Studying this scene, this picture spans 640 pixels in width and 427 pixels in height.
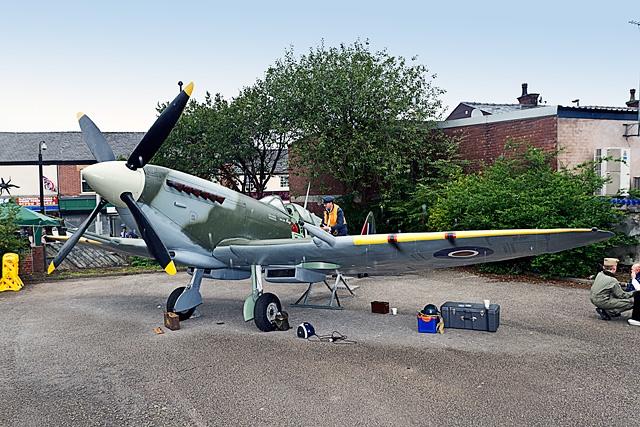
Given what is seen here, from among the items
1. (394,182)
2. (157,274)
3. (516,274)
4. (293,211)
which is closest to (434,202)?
(394,182)

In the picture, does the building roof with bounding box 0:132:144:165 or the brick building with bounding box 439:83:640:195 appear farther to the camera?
the building roof with bounding box 0:132:144:165

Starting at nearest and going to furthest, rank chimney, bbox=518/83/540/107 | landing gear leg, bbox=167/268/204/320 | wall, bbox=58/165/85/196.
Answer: landing gear leg, bbox=167/268/204/320 → chimney, bbox=518/83/540/107 → wall, bbox=58/165/85/196

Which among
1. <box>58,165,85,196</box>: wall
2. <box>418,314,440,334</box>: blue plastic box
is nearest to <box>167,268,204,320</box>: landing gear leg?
<box>418,314,440,334</box>: blue plastic box

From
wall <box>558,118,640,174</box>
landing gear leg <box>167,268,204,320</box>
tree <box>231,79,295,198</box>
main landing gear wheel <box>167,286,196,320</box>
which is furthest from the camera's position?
tree <box>231,79,295,198</box>

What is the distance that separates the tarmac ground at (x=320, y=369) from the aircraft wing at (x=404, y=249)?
124cm

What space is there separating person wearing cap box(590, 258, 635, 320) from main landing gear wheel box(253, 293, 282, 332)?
5.91m

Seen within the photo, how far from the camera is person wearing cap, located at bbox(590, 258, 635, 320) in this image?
880cm

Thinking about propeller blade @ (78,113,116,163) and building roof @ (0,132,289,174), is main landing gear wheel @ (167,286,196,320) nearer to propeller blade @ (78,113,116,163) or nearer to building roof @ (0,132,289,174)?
propeller blade @ (78,113,116,163)

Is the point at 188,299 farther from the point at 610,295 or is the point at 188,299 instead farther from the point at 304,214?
the point at 610,295

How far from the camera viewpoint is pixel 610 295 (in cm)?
887

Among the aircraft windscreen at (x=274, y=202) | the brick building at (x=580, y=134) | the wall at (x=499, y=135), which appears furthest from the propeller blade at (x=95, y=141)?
the wall at (x=499, y=135)

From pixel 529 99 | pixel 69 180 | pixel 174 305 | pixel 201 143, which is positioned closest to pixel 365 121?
pixel 201 143

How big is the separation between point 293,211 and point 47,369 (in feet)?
19.2

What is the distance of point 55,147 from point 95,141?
125ft
